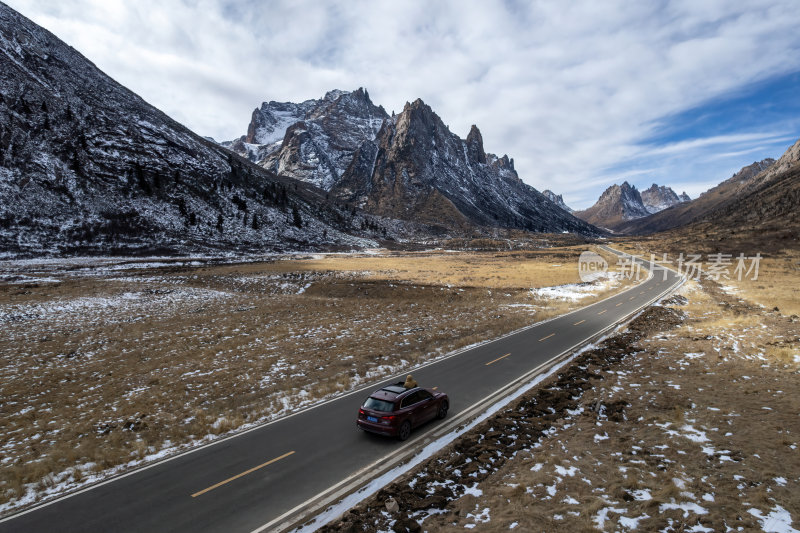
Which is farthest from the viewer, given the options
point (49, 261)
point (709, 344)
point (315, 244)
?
point (315, 244)

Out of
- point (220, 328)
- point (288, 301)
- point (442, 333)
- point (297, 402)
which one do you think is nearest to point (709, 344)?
point (442, 333)

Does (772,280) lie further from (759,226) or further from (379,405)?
(759,226)

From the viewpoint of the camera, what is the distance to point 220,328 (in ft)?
86.9

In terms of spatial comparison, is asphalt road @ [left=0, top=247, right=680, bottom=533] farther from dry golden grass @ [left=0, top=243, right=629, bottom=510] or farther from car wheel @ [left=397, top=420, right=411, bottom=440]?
dry golden grass @ [left=0, top=243, right=629, bottom=510]

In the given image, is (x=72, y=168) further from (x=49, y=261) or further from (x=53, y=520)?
(x=53, y=520)

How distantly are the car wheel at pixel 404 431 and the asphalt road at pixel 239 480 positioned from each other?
0.34m

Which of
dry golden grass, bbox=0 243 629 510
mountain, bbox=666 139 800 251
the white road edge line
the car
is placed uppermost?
A: mountain, bbox=666 139 800 251

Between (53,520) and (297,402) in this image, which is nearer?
(53,520)

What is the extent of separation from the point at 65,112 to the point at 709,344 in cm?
13154

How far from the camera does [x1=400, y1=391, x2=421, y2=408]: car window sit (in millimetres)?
11689

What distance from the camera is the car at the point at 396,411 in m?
11.2

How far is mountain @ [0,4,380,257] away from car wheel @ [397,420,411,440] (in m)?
82.0

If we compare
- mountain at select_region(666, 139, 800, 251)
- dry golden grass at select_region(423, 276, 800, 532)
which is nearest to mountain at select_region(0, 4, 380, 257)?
dry golden grass at select_region(423, 276, 800, 532)

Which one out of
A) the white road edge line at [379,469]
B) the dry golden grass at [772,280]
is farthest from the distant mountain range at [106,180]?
the white road edge line at [379,469]
